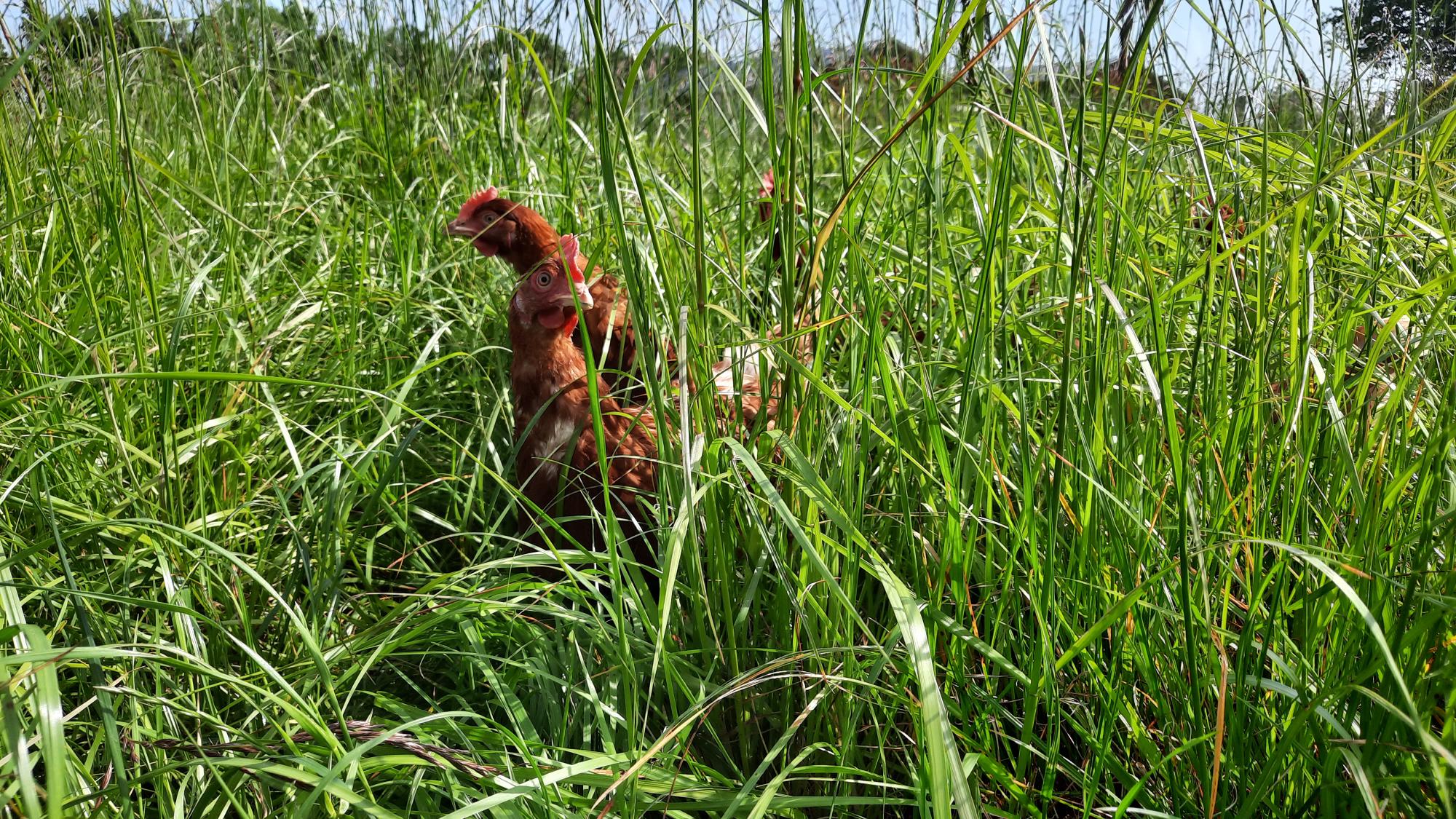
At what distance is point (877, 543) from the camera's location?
1.30 m

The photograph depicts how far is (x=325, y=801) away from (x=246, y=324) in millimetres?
1260

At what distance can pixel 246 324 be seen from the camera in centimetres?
198

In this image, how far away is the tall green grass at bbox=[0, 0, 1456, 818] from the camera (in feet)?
3.07

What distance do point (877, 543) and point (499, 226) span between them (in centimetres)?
133

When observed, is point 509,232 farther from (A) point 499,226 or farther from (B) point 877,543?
(B) point 877,543

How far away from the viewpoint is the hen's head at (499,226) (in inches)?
87.0

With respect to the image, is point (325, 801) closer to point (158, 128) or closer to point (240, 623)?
point (240, 623)

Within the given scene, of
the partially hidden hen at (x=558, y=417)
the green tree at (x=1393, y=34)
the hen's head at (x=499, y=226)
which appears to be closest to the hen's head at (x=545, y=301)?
the partially hidden hen at (x=558, y=417)

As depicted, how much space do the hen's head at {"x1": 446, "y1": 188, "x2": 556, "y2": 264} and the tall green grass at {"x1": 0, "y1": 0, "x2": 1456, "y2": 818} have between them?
20.4 inches

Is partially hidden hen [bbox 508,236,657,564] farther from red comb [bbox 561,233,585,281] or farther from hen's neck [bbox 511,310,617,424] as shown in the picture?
red comb [bbox 561,233,585,281]

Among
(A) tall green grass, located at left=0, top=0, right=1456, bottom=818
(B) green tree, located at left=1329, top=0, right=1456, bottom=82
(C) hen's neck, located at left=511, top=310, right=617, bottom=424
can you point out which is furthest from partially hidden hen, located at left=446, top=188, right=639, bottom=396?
(B) green tree, located at left=1329, top=0, right=1456, bottom=82

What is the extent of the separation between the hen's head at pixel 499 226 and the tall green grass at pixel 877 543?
52 cm

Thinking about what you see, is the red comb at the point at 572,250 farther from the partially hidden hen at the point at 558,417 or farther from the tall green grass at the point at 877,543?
the tall green grass at the point at 877,543

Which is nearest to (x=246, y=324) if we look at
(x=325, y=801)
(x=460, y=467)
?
(x=460, y=467)
